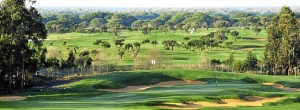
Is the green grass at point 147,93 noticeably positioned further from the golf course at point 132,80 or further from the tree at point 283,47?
the tree at point 283,47

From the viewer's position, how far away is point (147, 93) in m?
54.7

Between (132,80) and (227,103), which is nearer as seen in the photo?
(227,103)

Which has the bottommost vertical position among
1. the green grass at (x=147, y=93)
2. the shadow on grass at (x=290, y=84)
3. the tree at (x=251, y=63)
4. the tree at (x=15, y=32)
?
the shadow on grass at (x=290, y=84)

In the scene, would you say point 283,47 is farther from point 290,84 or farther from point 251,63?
point 290,84

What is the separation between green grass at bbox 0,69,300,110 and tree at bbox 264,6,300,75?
2763 cm

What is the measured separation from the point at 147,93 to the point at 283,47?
58.7 meters

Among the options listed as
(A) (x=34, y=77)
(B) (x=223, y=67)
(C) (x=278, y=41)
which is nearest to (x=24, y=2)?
(A) (x=34, y=77)

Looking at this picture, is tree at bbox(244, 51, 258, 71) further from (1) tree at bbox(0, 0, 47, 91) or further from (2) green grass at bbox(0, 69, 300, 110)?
(1) tree at bbox(0, 0, 47, 91)

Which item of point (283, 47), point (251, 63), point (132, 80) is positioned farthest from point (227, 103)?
point (283, 47)

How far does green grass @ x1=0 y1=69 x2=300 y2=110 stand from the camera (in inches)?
1642

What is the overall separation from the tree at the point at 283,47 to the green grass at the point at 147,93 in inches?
1088

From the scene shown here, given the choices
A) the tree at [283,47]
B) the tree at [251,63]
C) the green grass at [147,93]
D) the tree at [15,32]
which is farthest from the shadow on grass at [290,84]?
the tree at [15,32]

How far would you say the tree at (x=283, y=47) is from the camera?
340ft

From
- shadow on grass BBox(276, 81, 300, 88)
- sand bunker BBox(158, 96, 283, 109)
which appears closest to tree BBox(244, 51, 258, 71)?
shadow on grass BBox(276, 81, 300, 88)
